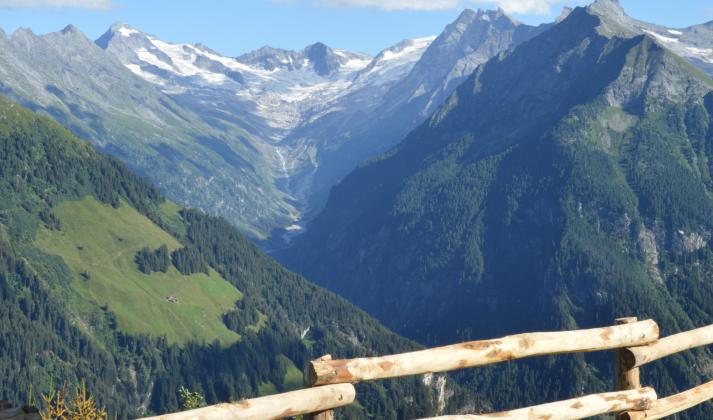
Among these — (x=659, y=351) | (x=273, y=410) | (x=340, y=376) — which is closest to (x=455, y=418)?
(x=340, y=376)

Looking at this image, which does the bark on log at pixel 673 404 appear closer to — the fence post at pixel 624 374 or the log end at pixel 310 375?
the fence post at pixel 624 374

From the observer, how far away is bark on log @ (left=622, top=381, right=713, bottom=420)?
846 inches

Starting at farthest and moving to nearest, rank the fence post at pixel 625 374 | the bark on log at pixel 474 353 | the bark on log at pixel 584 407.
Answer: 1. the fence post at pixel 625 374
2. the bark on log at pixel 584 407
3. the bark on log at pixel 474 353

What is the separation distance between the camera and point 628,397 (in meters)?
21.0

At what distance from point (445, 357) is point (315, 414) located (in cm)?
275

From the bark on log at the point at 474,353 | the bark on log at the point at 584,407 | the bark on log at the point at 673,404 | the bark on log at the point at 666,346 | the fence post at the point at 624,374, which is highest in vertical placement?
the bark on log at the point at 474,353

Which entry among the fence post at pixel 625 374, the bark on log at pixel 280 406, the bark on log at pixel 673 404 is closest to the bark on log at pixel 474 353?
the bark on log at pixel 280 406

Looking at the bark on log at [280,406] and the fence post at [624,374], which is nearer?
the bark on log at [280,406]

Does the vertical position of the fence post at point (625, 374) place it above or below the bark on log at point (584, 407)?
above

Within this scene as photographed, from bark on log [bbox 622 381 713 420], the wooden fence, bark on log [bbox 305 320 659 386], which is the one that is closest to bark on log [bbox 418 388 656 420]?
the wooden fence

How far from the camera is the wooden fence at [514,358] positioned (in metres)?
16.3

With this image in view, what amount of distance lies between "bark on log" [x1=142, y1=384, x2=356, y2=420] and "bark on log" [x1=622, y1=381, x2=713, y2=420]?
25.2 feet

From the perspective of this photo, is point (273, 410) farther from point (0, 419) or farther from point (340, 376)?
point (0, 419)

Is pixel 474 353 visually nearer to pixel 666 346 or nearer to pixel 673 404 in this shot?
pixel 666 346
